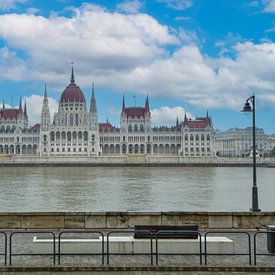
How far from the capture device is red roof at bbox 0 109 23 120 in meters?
166

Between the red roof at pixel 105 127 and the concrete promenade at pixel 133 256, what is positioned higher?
the red roof at pixel 105 127

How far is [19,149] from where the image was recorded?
158m

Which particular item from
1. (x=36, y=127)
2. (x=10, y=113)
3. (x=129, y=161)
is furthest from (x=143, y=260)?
(x=10, y=113)

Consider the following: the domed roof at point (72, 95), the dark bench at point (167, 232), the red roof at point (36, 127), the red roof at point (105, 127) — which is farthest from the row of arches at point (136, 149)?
the dark bench at point (167, 232)

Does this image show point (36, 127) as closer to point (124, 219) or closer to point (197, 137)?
point (197, 137)

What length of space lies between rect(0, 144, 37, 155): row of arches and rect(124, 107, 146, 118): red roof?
35000 mm

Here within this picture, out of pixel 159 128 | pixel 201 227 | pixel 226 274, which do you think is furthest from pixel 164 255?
pixel 159 128

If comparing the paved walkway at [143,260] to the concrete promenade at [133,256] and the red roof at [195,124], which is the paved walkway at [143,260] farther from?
the red roof at [195,124]

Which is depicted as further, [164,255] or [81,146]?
[81,146]

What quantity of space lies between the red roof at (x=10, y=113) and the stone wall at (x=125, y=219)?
159329mm

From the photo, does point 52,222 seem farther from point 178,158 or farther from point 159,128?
point 159,128

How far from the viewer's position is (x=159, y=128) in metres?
161

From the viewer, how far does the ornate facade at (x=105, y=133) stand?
151 m

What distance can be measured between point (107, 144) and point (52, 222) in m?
143
